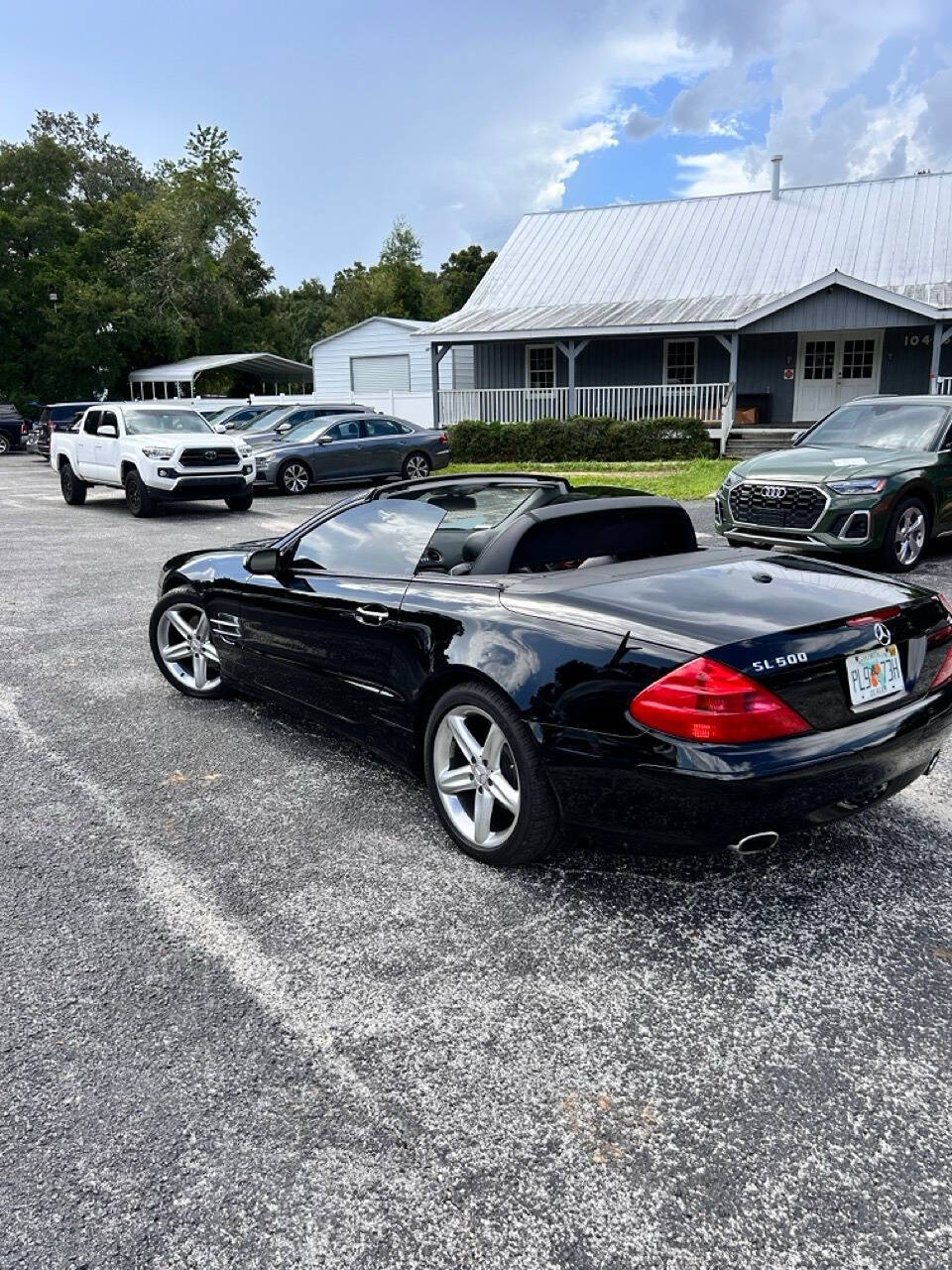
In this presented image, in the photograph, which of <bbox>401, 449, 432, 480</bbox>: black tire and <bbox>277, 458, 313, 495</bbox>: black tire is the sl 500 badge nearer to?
<bbox>277, 458, 313, 495</bbox>: black tire

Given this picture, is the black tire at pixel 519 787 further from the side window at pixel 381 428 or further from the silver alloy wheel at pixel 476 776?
the side window at pixel 381 428

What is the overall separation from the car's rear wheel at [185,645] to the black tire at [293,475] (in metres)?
12.6

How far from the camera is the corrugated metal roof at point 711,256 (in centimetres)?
2383

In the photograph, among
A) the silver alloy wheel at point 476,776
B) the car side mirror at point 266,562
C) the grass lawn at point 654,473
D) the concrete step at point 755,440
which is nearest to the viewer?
the silver alloy wheel at point 476,776

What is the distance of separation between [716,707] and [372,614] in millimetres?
1630

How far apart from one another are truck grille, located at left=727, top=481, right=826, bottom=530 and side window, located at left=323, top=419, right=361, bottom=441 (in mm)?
10815

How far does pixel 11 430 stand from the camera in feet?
113

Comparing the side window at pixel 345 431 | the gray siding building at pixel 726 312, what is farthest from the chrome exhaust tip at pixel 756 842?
the gray siding building at pixel 726 312

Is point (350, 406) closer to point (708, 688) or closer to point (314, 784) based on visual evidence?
point (314, 784)

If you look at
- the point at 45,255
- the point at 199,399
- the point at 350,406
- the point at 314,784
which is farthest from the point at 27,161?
the point at 314,784

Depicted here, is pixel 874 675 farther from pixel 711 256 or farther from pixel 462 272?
pixel 462 272

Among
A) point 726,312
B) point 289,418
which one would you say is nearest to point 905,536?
point 289,418

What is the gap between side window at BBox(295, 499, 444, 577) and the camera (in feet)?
13.6

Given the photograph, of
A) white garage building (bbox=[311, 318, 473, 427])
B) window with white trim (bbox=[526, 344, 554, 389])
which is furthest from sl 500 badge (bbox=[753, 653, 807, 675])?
white garage building (bbox=[311, 318, 473, 427])
